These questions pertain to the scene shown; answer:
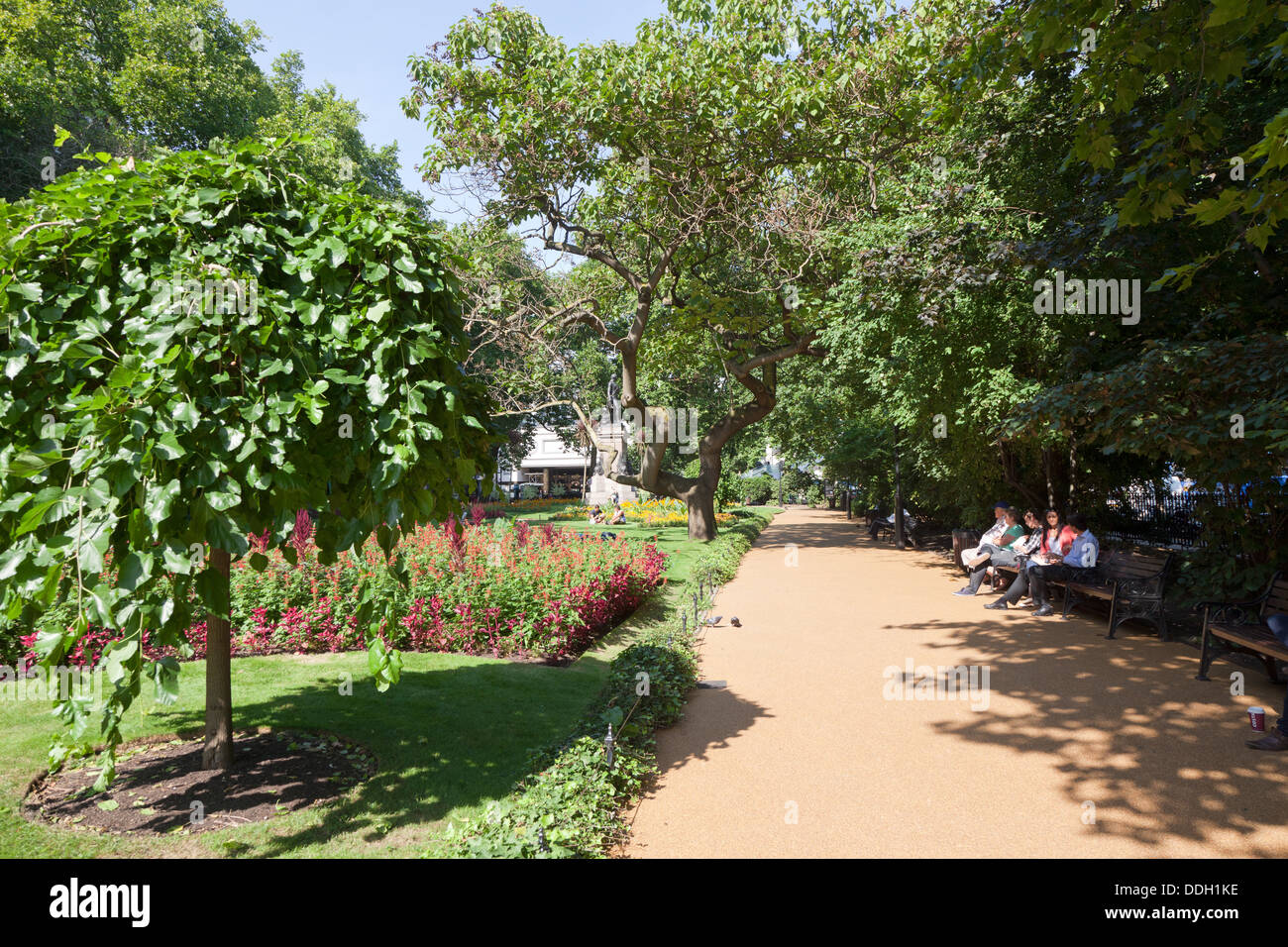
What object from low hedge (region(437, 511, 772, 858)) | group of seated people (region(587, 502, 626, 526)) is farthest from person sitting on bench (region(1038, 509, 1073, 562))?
A: group of seated people (region(587, 502, 626, 526))

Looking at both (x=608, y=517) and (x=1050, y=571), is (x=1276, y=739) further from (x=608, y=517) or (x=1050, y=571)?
(x=608, y=517)

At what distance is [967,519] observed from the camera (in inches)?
648

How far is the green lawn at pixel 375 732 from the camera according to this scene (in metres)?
4.04

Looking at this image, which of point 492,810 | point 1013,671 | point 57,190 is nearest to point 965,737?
point 1013,671

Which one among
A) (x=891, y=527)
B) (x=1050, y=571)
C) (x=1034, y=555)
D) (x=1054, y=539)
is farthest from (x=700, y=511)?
(x=1050, y=571)

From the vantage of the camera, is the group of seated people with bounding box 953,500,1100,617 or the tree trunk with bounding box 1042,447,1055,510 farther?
the tree trunk with bounding box 1042,447,1055,510

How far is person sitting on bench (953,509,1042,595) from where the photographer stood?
11695mm

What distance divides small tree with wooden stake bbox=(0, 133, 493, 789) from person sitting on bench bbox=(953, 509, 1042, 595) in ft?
34.3

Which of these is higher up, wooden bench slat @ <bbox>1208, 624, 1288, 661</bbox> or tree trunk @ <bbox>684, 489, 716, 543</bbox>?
tree trunk @ <bbox>684, 489, 716, 543</bbox>

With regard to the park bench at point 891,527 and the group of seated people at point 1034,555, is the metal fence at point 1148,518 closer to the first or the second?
the group of seated people at point 1034,555

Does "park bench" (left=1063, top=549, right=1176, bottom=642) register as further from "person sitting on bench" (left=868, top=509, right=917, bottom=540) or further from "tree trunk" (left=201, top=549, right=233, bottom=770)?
"person sitting on bench" (left=868, top=509, right=917, bottom=540)

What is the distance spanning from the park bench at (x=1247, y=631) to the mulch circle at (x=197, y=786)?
7380 millimetres

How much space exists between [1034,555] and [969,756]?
719 cm

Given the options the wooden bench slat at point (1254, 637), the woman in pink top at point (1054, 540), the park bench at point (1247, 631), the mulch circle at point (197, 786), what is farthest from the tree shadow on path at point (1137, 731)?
the mulch circle at point (197, 786)
